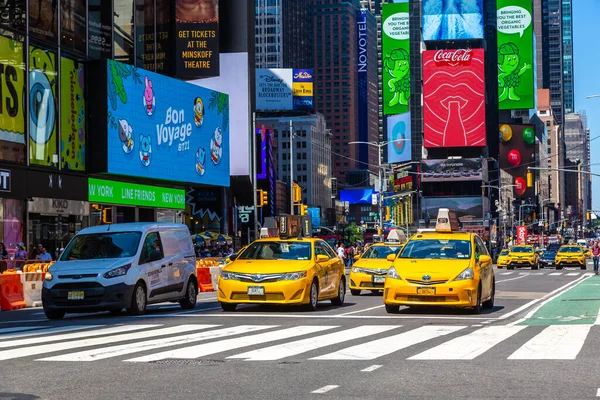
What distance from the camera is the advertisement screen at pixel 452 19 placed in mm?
159250

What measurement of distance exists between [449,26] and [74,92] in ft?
380

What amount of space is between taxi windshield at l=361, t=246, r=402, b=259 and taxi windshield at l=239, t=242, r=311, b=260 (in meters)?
7.67

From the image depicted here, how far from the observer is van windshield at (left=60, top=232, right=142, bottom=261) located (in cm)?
2048

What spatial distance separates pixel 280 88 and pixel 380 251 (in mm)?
157945

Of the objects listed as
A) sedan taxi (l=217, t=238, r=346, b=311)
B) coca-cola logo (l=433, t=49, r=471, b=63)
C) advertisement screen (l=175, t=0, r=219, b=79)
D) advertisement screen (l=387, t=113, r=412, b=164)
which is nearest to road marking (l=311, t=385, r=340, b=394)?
sedan taxi (l=217, t=238, r=346, b=311)

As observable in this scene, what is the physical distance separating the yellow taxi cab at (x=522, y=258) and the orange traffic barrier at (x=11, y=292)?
44.2m

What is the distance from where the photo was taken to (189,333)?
49.2 feet

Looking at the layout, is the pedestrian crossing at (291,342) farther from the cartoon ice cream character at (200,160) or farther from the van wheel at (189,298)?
the cartoon ice cream character at (200,160)

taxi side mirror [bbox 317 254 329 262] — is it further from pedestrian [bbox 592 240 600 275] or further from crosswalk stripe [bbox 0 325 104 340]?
pedestrian [bbox 592 240 600 275]

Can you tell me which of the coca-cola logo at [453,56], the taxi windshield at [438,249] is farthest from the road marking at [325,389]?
the coca-cola logo at [453,56]

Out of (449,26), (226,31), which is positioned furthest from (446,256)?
(449,26)

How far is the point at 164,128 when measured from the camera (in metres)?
61.7

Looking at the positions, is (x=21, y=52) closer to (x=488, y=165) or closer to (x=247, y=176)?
(x=247, y=176)

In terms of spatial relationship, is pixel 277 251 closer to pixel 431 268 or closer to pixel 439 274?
pixel 431 268
